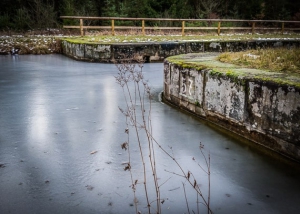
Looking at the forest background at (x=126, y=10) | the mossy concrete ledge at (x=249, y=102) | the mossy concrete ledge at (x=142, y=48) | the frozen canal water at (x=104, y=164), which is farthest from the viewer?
the forest background at (x=126, y=10)

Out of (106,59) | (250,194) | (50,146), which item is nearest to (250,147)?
(250,194)

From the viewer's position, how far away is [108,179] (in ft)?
7.79

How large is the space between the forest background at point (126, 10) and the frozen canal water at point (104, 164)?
1665 cm

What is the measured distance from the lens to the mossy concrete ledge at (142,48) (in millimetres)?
9164

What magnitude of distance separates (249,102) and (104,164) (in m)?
1.57

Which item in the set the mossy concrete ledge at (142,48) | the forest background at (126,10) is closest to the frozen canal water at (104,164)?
the mossy concrete ledge at (142,48)

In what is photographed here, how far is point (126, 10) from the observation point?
76.3 ft

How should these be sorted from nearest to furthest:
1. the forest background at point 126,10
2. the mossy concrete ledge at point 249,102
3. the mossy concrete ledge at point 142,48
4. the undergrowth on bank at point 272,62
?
the mossy concrete ledge at point 249,102
the undergrowth on bank at point 272,62
the mossy concrete ledge at point 142,48
the forest background at point 126,10

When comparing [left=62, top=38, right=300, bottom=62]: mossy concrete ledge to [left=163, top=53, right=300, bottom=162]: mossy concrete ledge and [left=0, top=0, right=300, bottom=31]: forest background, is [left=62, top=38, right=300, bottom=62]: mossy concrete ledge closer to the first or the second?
[left=163, top=53, right=300, bottom=162]: mossy concrete ledge

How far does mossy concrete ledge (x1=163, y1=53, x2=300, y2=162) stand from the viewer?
260 centimetres

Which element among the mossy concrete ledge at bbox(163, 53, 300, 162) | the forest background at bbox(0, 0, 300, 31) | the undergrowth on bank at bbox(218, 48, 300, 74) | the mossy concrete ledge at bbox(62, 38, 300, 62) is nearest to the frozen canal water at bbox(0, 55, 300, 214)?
the mossy concrete ledge at bbox(163, 53, 300, 162)

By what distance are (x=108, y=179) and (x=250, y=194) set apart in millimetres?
1102

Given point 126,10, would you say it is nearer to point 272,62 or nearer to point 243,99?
point 272,62

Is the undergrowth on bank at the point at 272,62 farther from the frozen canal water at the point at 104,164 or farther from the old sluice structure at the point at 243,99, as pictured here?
the frozen canal water at the point at 104,164
